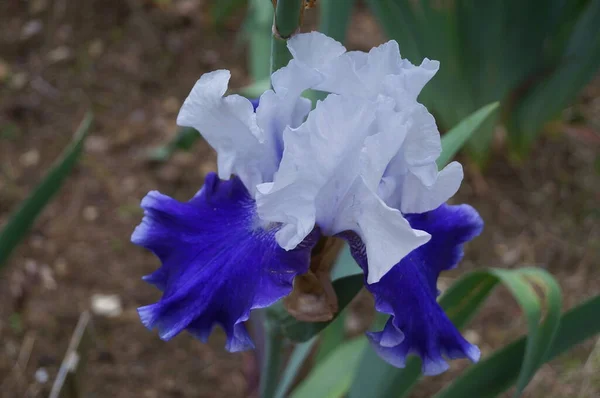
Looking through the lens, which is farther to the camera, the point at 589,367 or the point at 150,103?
the point at 150,103

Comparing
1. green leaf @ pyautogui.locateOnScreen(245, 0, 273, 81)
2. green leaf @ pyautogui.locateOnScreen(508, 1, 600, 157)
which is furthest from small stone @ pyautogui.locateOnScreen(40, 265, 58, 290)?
green leaf @ pyautogui.locateOnScreen(508, 1, 600, 157)

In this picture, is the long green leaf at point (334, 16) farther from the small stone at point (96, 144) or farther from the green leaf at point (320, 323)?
the small stone at point (96, 144)

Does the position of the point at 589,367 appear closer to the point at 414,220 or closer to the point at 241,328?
the point at 414,220

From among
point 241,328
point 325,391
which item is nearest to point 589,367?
point 325,391

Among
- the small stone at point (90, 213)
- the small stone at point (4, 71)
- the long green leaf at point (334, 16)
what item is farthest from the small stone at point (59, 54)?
the long green leaf at point (334, 16)

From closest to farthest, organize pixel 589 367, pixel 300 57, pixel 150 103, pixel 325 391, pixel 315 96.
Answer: pixel 300 57
pixel 315 96
pixel 325 391
pixel 589 367
pixel 150 103

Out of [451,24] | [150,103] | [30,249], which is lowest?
[30,249]

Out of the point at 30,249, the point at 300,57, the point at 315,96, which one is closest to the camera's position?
the point at 300,57

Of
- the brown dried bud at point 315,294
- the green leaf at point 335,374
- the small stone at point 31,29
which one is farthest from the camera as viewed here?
the small stone at point 31,29
